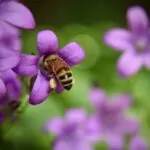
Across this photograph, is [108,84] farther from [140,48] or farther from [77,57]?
[77,57]

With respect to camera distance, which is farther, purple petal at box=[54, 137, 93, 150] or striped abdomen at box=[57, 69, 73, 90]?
purple petal at box=[54, 137, 93, 150]

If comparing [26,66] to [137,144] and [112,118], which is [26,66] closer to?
[137,144]

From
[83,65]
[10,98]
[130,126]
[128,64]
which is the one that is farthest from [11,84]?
[83,65]

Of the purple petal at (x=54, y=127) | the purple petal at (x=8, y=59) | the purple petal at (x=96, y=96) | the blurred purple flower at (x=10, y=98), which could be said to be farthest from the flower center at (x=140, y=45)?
the purple petal at (x=8, y=59)

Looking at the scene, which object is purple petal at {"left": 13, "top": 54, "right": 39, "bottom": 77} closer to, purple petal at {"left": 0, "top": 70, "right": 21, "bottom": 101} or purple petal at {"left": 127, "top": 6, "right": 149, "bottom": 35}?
purple petal at {"left": 0, "top": 70, "right": 21, "bottom": 101}

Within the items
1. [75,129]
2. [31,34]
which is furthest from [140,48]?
[31,34]

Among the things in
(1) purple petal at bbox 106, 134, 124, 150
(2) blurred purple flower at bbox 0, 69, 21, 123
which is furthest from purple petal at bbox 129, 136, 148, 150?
(2) blurred purple flower at bbox 0, 69, 21, 123
